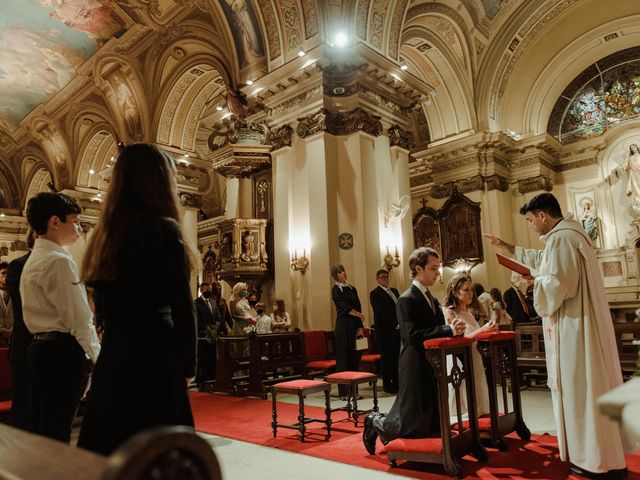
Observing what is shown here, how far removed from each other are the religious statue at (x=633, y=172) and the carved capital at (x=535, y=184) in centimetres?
196

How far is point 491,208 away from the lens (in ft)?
46.4

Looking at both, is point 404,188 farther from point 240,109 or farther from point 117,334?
point 117,334

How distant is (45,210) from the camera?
9.14 feet

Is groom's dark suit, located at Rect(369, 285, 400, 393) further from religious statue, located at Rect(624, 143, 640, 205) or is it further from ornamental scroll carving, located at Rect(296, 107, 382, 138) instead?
religious statue, located at Rect(624, 143, 640, 205)

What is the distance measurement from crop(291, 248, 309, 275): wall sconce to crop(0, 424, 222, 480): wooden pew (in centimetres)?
819

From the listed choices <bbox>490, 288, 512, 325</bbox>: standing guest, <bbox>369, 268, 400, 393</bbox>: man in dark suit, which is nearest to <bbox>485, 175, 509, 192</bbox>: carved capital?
<bbox>490, 288, 512, 325</bbox>: standing guest

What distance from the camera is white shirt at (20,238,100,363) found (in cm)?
253

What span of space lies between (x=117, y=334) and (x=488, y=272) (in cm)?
→ 1315

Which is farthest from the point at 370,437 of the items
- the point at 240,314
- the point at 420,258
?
the point at 240,314

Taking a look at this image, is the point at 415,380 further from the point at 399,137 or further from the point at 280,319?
the point at 399,137

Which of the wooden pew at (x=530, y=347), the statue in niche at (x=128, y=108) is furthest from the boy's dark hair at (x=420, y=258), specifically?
the statue in niche at (x=128, y=108)

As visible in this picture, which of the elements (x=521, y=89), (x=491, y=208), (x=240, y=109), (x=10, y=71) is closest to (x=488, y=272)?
(x=491, y=208)

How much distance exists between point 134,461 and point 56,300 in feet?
6.74

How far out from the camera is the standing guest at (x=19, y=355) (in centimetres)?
278
